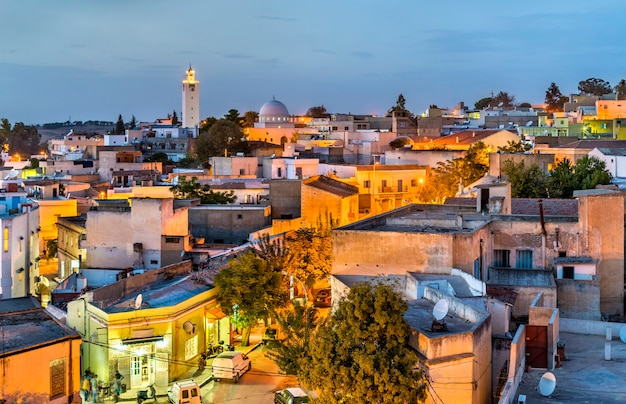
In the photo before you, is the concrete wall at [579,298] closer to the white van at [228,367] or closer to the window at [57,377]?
the white van at [228,367]

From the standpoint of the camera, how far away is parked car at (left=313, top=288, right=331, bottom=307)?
2409cm

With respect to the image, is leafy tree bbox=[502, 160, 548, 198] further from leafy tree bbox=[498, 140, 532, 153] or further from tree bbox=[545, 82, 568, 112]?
tree bbox=[545, 82, 568, 112]

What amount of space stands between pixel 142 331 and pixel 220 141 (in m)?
37.9

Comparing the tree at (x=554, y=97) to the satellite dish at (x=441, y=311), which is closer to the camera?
the satellite dish at (x=441, y=311)

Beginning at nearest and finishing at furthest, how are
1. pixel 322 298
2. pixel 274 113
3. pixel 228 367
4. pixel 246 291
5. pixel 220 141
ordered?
1. pixel 228 367
2. pixel 246 291
3. pixel 322 298
4. pixel 220 141
5. pixel 274 113

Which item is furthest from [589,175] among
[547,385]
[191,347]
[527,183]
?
[547,385]

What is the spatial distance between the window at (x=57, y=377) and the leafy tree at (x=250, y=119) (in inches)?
2083

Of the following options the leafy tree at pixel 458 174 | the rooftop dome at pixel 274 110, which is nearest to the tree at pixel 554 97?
the rooftop dome at pixel 274 110

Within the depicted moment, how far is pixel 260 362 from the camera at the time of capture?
19.2m

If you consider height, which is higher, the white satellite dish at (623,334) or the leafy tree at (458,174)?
the leafy tree at (458,174)

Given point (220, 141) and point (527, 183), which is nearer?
point (527, 183)

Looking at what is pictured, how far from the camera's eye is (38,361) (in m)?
15.9

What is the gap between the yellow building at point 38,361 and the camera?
15.4 metres

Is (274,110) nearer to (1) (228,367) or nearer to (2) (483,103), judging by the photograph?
(2) (483,103)
